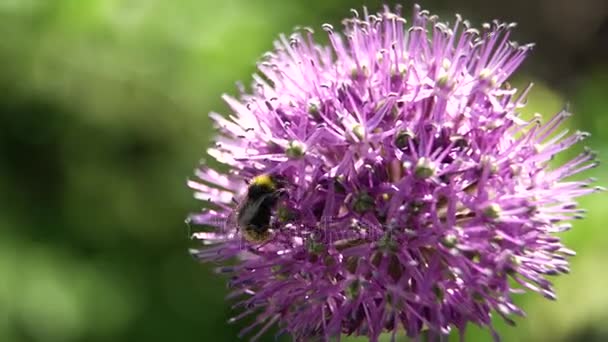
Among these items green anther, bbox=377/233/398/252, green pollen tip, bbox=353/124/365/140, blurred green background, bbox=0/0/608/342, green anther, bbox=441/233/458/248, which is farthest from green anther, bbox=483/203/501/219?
blurred green background, bbox=0/0/608/342

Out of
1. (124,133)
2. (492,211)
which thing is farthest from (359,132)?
(124,133)

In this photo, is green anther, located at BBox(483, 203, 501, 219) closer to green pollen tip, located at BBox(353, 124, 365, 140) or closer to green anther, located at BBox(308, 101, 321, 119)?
green pollen tip, located at BBox(353, 124, 365, 140)

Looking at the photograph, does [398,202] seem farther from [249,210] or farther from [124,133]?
[124,133]

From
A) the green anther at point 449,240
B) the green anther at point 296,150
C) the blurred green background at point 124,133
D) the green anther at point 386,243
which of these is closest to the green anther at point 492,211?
the green anther at point 449,240

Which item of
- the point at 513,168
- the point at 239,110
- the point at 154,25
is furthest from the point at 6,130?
the point at 513,168

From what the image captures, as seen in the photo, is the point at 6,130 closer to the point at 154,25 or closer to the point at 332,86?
the point at 154,25
